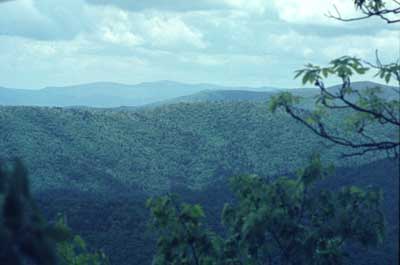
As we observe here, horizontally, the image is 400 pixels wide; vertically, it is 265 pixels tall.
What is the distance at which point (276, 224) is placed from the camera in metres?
7.14

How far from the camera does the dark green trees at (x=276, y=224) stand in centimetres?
681

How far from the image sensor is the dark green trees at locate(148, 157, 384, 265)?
681 cm

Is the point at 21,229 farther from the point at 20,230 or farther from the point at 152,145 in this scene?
the point at 152,145

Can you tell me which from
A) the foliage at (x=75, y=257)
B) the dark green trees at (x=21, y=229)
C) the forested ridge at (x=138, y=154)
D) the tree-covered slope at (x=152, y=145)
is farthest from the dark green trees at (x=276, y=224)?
the tree-covered slope at (x=152, y=145)

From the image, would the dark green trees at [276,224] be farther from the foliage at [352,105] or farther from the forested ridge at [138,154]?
the forested ridge at [138,154]

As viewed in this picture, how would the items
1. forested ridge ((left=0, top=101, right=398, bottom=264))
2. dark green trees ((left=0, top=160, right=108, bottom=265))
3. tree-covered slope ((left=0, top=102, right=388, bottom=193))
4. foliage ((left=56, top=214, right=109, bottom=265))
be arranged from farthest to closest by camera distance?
1. tree-covered slope ((left=0, top=102, right=388, bottom=193))
2. forested ridge ((left=0, top=101, right=398, bottom=264))
3. foliage ((left=56, top=214, right=109, bottom=265))
4. dark green trees ((left=0, top=160, right=108, bottom=265))

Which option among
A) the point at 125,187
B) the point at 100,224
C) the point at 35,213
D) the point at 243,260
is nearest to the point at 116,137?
the point at 125,187

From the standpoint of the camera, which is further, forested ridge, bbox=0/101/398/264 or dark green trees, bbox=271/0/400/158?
forested ridge, bbox=0/101/398/264

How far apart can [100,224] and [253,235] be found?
20393mm

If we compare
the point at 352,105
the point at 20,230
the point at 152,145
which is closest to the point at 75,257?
the point at 352,105

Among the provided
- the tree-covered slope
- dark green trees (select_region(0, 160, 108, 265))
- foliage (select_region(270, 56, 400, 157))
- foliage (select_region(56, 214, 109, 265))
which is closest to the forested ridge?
the tree-covered slope

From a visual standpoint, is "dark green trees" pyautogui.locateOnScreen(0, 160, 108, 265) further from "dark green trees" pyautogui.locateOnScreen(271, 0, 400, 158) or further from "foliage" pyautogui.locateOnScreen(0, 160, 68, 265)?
"dark green trees" pyautogui.locateOnScreen(271, 0, 400, 158)

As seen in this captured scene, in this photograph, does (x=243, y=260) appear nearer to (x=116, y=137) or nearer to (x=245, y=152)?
(x=245, y=152)

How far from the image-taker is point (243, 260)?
743cm
